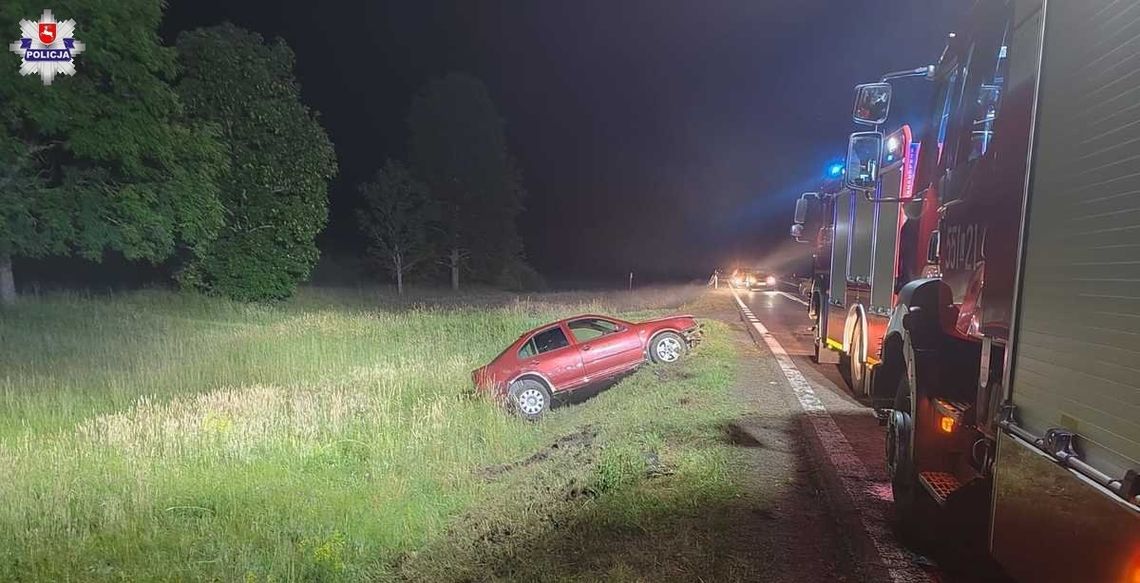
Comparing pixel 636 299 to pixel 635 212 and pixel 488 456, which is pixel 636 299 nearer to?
pixel 488 456

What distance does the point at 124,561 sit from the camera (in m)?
5.04

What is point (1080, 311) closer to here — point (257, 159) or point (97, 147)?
point (97, 147)

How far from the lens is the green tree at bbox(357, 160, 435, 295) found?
118ft

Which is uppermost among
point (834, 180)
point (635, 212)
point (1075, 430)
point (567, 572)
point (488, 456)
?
point (635, 212)

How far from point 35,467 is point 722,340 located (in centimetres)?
1166

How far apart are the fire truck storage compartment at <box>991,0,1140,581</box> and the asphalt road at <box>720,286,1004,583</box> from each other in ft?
4.66

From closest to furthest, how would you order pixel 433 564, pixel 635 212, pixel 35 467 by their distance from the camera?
pixel 433 564, pixel 35 467, pixel 635 212

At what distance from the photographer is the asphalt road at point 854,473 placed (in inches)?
157

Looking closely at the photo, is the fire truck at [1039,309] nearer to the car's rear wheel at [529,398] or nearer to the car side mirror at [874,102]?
the car side mirror at [874,102]

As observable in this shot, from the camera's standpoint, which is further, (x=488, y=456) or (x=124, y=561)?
(x=488, y=456)

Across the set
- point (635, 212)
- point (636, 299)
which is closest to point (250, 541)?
point (636, 299)

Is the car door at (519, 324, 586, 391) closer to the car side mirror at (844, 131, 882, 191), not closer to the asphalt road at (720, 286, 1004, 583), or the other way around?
the asphalt road at (720, 286, 1004, 583)

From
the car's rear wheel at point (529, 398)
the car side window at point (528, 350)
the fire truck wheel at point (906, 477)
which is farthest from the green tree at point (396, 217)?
the fire truck wheel at point (906, 477)

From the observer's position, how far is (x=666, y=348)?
464 inches
